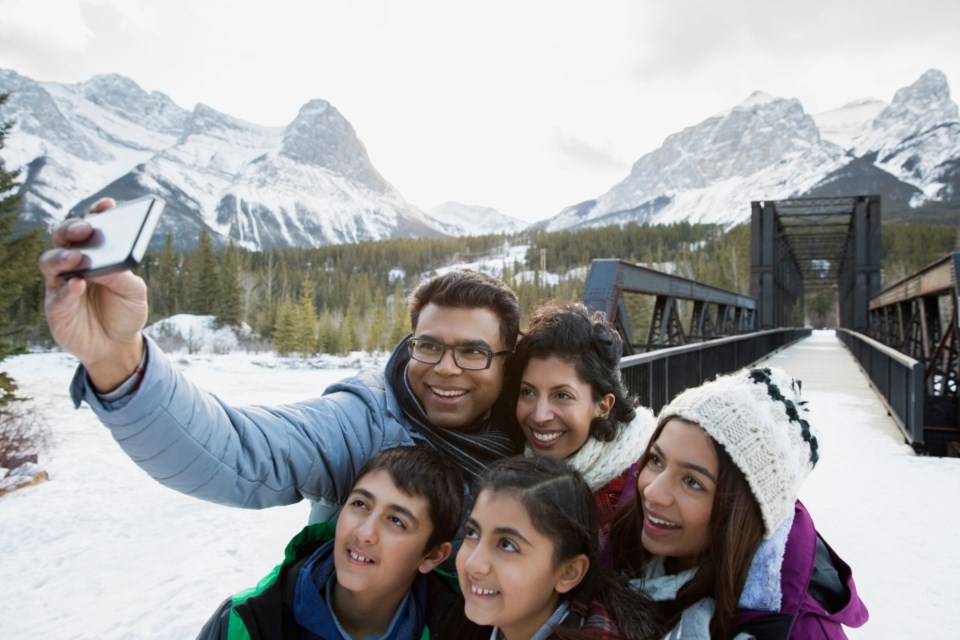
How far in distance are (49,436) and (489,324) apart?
53.0 ft

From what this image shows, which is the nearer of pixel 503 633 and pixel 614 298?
pixel 503 633

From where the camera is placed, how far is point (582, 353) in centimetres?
253

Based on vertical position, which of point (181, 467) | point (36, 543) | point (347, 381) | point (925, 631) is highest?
point (347, 381)

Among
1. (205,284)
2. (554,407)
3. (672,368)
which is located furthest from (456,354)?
(205,284)

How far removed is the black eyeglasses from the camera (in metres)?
2.37

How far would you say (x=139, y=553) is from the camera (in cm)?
748

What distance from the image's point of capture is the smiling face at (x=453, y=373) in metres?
2.37

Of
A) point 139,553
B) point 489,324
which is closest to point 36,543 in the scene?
point 139,553

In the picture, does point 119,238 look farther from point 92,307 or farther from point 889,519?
point 889,519

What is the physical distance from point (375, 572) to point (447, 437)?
56 centimetres

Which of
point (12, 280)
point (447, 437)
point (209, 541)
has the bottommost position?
point (209, 541)

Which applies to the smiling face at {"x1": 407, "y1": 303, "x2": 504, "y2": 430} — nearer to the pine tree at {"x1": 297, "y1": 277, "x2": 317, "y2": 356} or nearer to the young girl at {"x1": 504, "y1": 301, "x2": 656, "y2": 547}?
the young girl at {"x1": 504, "y1": 301, "x2": 656, "y2": 547}

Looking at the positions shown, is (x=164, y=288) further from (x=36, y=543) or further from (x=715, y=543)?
(x=715, y=543)

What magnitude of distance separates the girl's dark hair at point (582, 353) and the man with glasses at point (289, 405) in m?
0.08
